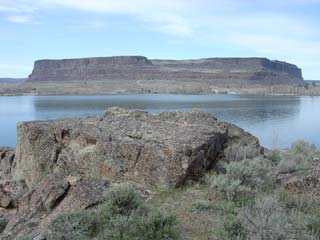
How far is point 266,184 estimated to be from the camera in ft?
23.1

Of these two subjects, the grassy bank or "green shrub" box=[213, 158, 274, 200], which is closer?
the grassy bank

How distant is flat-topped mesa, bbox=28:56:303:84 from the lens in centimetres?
17450

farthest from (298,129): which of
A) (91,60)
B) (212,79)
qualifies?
(91,60)

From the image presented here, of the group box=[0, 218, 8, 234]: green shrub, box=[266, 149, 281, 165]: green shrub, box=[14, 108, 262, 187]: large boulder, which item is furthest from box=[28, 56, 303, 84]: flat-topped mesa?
box=[0, 218, 8, 234]: green shrub

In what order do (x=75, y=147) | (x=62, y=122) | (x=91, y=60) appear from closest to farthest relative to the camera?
(x=75, y=147) → (x=62, y=122) → (x=91, y=60)

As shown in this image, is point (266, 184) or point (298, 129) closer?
point (266, 184)

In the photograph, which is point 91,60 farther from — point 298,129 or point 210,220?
point 210,220

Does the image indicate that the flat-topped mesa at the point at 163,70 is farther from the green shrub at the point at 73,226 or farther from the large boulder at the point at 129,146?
the green shrub at the point at 73,226

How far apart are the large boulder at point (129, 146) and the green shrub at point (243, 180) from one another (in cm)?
74

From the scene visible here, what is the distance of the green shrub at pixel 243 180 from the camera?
6.56m

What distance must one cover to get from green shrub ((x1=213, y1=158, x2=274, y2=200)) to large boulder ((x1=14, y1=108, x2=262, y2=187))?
0.74 meters

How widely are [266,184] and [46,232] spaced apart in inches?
133

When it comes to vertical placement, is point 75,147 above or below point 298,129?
above

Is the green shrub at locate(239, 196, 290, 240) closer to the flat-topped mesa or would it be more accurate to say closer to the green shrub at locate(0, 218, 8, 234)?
the green shrub at locate(0, 218, 8, 234)
